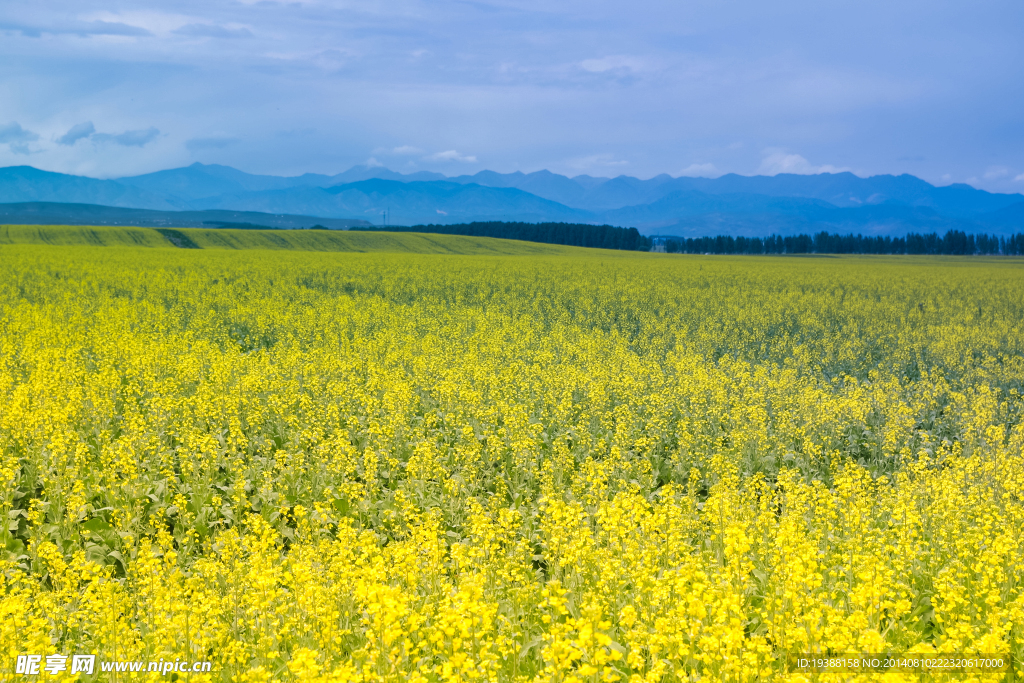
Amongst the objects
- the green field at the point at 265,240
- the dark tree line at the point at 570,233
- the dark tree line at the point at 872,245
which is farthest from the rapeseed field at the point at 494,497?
the dark tree line at the point at 872,245

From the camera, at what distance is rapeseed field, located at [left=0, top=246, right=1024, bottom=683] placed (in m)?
4.65

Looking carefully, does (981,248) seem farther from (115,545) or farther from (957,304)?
(115,545)

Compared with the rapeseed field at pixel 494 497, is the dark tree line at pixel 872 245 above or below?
above

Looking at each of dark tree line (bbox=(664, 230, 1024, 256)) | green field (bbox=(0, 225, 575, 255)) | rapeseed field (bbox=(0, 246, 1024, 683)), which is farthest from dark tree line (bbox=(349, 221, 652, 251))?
rapeseed field (bbox=(0, 246, 1024, 683))

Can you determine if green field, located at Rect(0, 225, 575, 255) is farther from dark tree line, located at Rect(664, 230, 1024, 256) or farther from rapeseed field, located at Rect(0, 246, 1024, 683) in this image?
rapeseed field, located at Rect(0, 246, 1024, 683)

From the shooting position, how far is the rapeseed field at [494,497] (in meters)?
4.65

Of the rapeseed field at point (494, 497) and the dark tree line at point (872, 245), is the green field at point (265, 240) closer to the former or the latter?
the dark tree line at point (872, 245)

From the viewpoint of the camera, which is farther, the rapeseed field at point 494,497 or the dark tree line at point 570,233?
the dark tree line at point 570,233

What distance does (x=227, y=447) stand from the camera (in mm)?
9719

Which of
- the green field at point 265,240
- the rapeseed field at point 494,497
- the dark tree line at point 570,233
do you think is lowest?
the rapeseed field at point 494,497

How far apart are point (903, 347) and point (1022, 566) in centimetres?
1723

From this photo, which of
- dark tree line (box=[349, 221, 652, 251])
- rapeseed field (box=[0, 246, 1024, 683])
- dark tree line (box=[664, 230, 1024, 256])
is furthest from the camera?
dark tree line (box=[349, 221, 652, 251])

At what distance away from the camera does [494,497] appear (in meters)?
8.93

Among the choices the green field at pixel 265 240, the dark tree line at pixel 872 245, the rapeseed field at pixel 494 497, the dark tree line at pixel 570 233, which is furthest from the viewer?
the dark tree line at pixel 570 233
